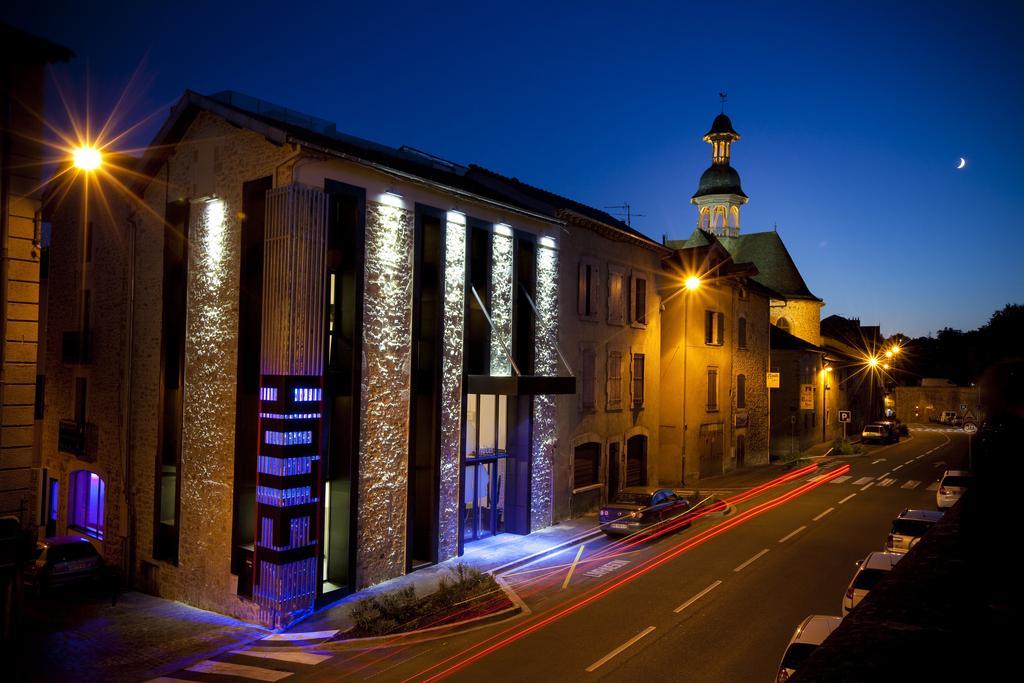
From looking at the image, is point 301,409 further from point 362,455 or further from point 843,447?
point 843,447

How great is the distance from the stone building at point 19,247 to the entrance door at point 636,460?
72.0ft

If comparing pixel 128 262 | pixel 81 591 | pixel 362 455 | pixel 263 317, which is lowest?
pixel 81 591

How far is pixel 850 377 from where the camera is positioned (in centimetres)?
6094

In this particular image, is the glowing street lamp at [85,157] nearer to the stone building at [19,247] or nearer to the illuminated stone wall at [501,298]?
the stone building at [19,247]

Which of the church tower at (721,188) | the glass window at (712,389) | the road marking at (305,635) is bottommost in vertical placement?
the road marking at (305,635)

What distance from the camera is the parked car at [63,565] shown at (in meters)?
18.4

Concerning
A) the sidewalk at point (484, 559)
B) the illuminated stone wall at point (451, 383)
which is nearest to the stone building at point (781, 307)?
the sidewalk at point (484, 559)

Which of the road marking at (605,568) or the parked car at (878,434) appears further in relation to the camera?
the parked car at (878,434)

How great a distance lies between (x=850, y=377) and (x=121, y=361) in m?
58.8

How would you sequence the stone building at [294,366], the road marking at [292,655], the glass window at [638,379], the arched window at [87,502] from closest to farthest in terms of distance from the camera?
the road marking at [292,655] < the stone building at [294,366] < the arched window at [87,502] < the glass window at [638,379]

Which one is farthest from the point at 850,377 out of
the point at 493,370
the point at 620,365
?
the point at 493,370

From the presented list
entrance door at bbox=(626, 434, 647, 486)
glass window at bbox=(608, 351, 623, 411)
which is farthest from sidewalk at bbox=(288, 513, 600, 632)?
glass window at bbox=(608, 351, 623, 411)

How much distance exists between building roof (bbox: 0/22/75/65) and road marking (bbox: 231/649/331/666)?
1283 centimetres

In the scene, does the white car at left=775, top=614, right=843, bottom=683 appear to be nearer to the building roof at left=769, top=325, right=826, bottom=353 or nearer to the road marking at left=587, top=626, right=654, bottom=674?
the road marking at left=587, top=626, right=654, bottom=674
